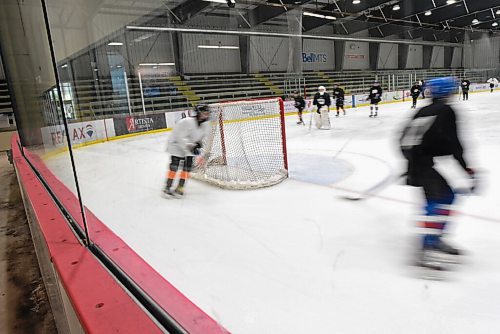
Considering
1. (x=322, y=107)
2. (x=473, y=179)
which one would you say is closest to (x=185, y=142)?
(x=473, y=179)

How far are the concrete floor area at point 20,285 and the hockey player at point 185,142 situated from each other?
1501 millimetres

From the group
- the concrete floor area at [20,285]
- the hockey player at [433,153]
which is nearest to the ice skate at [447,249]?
the hockey player at [433,153]

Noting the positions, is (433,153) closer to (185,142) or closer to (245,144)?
(185,142)

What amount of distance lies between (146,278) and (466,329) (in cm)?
140

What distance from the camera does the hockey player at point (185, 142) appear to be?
3727 millimetres

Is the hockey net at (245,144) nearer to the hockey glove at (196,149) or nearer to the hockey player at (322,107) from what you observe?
the hockey glove at (196,149)

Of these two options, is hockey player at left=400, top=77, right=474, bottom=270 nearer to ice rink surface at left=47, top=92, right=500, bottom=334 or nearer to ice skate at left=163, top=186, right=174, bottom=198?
ice rink surface at left=47, top=92, right=500, bottom=334

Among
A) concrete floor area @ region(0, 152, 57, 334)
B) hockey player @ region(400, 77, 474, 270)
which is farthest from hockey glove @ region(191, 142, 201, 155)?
hockey player @ region(400, 77, 474, 270)

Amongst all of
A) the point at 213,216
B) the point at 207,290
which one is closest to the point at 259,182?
the point at 213,216

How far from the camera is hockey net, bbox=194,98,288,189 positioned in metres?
4.47

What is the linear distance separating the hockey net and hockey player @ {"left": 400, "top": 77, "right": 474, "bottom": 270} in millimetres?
2251

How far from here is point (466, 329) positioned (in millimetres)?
1493

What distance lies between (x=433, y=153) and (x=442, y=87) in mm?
348

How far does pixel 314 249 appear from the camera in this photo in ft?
7.70
